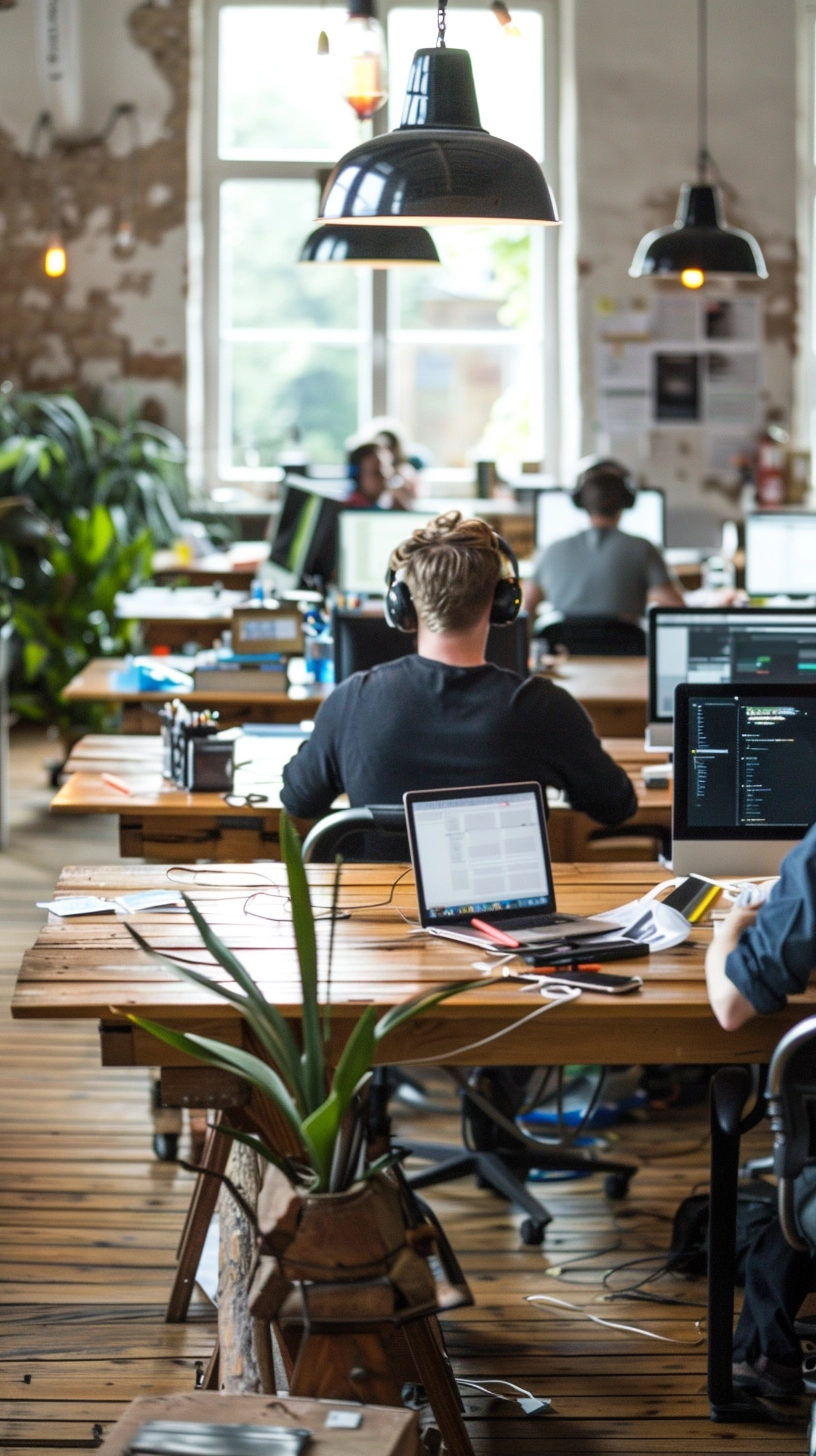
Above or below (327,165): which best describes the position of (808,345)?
below

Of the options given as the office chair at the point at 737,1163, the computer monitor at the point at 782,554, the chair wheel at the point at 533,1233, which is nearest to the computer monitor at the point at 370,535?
the computer monitor at the point at 782,554

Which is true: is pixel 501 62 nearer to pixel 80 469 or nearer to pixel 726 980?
pixel 80 469

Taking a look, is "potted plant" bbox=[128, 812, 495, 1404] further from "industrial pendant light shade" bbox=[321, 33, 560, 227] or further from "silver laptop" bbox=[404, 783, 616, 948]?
"industrial pendant light shade" bbox=[321, 33, 560, 227]

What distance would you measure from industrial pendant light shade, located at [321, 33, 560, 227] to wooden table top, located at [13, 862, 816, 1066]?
1118 millimetres

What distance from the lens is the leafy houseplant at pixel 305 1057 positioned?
185 centimetres

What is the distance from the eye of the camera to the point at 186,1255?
8.94 ft

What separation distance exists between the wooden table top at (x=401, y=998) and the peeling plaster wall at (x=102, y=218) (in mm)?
6531

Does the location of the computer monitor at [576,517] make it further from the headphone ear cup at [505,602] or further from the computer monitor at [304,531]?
the headphone ear cup at [505,602]

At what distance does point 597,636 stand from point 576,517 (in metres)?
1.36

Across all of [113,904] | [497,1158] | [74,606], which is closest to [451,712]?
[113,904]

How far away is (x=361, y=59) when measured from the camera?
15.2 feet

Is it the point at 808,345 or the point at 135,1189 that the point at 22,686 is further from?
the point at 135,1189

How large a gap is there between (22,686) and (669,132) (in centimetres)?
421

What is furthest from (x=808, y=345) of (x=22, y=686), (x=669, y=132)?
(x=22, y=686)
